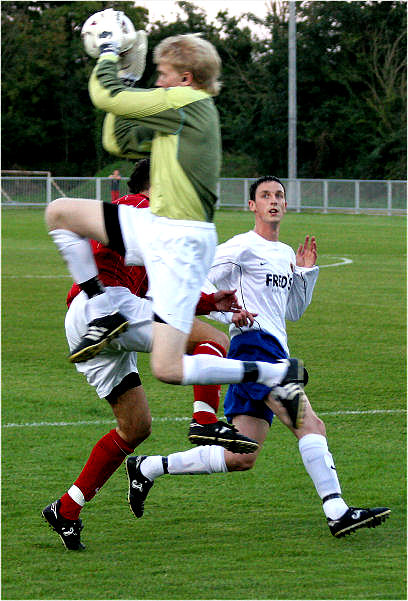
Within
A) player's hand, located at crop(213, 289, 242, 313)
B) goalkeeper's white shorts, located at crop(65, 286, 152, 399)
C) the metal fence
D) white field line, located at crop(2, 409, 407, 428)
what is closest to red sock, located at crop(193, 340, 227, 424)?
player's hand, located at crop(213, 289, 242, 313)

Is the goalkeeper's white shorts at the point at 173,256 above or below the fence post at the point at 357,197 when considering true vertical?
above

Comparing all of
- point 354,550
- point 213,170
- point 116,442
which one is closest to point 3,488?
point 116,442

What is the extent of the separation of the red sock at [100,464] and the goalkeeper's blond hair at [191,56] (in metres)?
2.42

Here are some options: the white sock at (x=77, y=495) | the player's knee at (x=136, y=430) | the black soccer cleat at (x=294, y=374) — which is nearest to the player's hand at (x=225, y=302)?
the black soccer cleat at (x=294, y=374)

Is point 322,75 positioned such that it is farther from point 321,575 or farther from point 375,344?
point 321,575

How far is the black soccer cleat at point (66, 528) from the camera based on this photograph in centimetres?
649

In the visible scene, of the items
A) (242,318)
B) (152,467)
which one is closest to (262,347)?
(242,318)

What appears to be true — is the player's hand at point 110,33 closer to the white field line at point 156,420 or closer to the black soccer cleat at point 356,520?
the black soccer cleat at point 356,520

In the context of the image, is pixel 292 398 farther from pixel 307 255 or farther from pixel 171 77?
pixel 171 77

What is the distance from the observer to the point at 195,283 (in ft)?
19.0

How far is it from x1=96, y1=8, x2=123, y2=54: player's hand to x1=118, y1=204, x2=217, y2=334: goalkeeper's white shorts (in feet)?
2.97

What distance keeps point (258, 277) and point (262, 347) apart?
488 mm

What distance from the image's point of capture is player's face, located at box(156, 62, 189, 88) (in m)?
5.66

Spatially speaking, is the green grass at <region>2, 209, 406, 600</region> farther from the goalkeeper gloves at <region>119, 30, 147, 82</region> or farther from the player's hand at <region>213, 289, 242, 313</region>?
the goalkeeper gloves at <region>119, 30, 147, 82</region>
